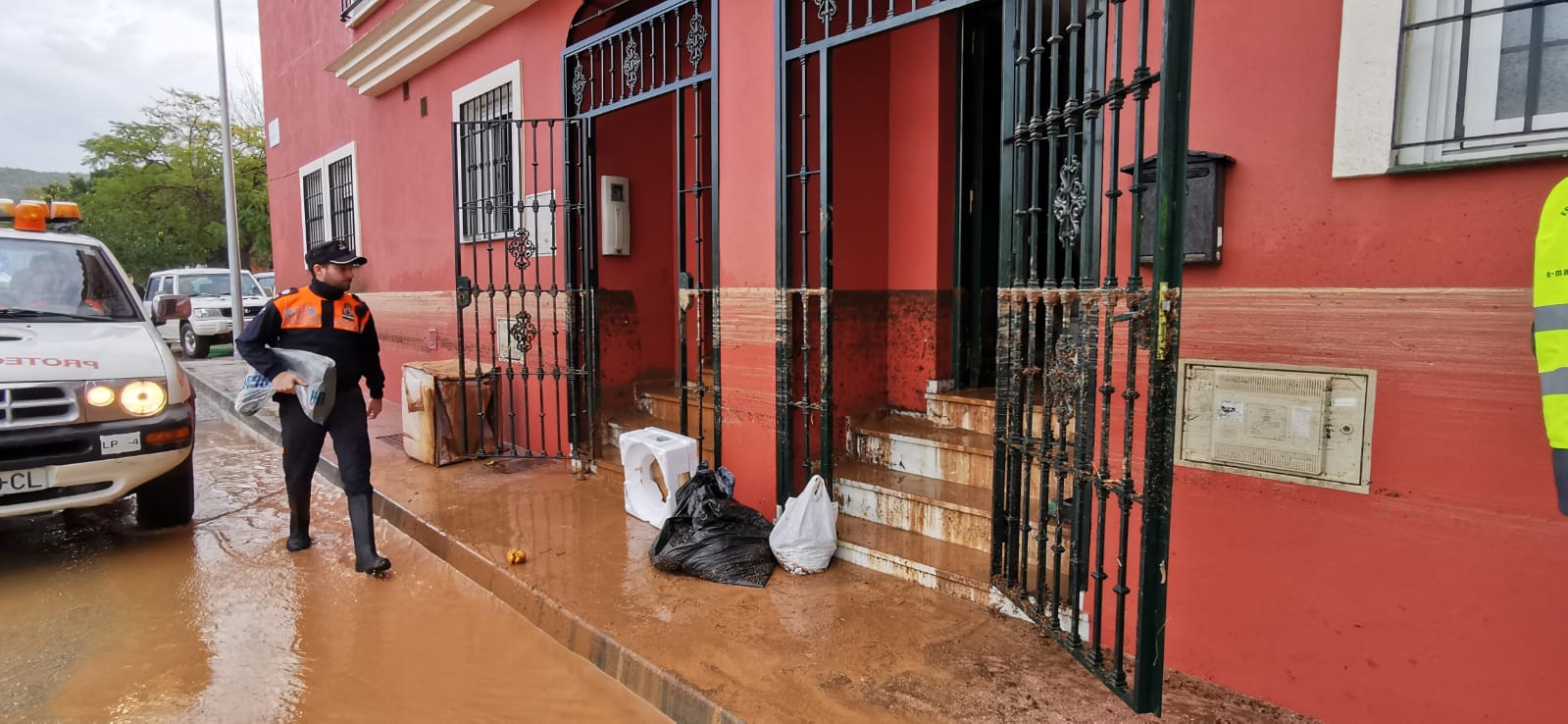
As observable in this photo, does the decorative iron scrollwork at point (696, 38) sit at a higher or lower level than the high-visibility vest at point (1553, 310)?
higher

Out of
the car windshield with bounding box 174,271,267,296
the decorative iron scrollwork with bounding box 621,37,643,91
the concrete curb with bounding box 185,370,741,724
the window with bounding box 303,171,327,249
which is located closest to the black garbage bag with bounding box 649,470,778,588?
the concrete curb with bounding box 185,370,741,724

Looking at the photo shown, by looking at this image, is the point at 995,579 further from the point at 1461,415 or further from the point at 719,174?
the point at 719,174

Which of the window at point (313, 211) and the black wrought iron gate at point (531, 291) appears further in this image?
the window at point (313, 211)

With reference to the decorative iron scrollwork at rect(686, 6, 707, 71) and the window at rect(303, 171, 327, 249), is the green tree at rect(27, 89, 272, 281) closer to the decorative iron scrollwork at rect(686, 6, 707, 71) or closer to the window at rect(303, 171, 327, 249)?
the window at rect(303, 171, 327, 249)

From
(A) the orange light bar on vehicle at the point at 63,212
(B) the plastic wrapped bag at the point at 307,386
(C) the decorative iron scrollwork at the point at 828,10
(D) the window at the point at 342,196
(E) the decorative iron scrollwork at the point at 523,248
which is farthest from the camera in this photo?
(D) the window at the point at 342,196

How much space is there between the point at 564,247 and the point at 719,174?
6.25 ft

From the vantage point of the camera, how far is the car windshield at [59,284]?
4.55 m

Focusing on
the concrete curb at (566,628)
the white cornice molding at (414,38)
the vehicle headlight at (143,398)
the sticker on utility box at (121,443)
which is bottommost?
the concrete curb at (566,628)

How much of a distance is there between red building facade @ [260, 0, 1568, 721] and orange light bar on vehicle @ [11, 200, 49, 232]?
8.21 ft

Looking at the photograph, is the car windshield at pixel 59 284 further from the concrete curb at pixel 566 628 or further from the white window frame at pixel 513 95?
the white window frame at pixel 513 95

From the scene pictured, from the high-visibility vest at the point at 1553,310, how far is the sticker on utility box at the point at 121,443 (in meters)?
5.87

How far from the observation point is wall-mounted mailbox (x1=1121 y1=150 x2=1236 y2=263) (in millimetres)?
2607

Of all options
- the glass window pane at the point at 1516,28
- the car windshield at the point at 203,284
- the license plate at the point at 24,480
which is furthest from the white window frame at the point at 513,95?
the car windshield at the point at 203,284

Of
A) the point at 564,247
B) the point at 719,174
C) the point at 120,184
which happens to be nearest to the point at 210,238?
the point at 120,184
